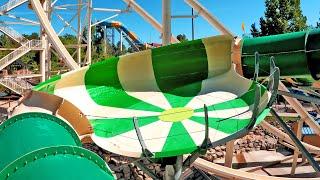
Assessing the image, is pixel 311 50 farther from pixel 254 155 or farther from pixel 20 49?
pixel 20 49

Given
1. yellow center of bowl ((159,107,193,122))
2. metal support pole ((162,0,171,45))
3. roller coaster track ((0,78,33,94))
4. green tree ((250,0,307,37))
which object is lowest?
roller coaster track ((0,78,33,94))

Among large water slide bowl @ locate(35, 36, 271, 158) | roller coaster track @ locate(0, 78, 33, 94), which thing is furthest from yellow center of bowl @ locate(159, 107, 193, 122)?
roller coaster track @ locate(0, 78, 33, 94)

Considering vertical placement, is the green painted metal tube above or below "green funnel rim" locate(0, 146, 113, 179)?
above

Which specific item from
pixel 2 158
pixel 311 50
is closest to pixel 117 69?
pixel 311 50

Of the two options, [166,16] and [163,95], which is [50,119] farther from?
[166,16]

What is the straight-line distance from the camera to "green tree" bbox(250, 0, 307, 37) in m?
33.3

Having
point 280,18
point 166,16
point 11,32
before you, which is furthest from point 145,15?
point 280,18

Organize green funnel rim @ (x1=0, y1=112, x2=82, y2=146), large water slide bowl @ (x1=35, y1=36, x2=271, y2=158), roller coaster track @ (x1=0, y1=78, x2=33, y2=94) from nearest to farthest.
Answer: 1. green funnel rim @ (x1=0, y1=112, x2=82, y2=146)
2. large water slide bowl @ (x1=35, y1=36, x2=271, y2=158)
3. roller coaster track @ (x1=0, y1=78, x2=33, y2=94)

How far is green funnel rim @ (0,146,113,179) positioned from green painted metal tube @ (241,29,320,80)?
3572mm

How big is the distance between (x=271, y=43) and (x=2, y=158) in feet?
12.8

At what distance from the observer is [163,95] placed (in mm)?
6148

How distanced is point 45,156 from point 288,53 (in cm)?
391

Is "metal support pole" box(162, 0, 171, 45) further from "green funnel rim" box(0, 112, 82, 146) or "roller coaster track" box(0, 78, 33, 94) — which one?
"roller coaster track" box(0, 78, 33, 94)

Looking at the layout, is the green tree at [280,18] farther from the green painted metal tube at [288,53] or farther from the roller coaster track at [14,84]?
the green painted metal tube at [288,53]
